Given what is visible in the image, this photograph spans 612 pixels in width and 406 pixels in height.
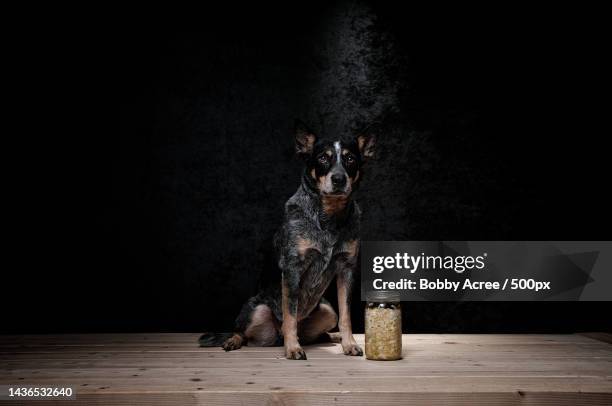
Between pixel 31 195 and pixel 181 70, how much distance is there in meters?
1.13

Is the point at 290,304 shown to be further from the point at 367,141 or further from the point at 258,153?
the point at 258,153

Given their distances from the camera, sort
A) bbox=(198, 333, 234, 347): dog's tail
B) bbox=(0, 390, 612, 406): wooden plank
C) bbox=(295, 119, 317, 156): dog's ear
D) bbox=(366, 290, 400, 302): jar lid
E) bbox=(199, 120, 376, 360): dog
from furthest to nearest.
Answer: bbox=(198, 333, 234, 347): dog's tail < bbox=(295, 119, 317, 156): dog's ear < bbox=(199, 120, 376, 360): dog < bbox=(366, 290, 400, 302): jar lid < bbox=(0, 390, 612, 406): wooden plank

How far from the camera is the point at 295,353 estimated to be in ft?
8.24

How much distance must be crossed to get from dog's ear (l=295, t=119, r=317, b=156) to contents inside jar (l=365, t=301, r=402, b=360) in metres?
0.77

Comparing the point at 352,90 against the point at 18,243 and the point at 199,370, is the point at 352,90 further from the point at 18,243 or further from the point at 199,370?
the point at 18,243

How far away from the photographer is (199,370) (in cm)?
227

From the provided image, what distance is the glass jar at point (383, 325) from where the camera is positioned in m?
2.44

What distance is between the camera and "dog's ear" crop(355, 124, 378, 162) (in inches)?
107

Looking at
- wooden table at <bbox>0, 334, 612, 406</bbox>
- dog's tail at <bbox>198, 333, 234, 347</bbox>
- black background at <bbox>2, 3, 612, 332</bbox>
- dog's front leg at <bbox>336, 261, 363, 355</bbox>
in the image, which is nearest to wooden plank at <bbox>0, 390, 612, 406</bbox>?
wooden table at <bbox>0, 334, 612, 406</bbox>

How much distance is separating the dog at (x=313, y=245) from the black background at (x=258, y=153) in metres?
0.57

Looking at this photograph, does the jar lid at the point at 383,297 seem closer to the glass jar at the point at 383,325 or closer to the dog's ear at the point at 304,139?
the glass jar at the point at 383,325

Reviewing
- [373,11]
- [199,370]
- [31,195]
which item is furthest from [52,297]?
[373,11]

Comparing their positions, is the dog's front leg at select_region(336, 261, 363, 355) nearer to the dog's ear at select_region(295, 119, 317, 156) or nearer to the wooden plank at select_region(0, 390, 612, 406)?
the dog's ear at select_region(295, 119, 317, 156)

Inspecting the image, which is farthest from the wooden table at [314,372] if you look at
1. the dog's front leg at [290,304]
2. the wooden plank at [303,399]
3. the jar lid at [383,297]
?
the jar lid at [383,297]
